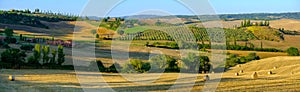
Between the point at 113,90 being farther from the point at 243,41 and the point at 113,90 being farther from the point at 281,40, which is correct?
the point at 281,40

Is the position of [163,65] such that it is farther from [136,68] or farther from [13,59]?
[13,59]

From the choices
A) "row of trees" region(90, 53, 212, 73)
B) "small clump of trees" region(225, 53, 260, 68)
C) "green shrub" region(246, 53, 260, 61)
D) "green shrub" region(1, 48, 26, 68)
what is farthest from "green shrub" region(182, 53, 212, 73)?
"green shrub" region(246, 53, 260, 61)

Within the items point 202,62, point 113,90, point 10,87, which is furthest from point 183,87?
point 202,62

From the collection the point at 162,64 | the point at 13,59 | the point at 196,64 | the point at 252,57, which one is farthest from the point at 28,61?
the point at 252,57

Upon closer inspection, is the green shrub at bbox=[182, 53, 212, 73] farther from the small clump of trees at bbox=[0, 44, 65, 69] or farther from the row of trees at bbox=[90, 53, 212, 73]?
the small clump of trees at bbox=[0, 44, 65, 69]

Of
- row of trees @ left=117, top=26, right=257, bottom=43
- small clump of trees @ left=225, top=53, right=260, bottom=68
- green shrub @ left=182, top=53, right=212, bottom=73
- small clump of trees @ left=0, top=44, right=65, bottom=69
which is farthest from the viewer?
row of trees @ left=117, top=26, right=257, bottom=43

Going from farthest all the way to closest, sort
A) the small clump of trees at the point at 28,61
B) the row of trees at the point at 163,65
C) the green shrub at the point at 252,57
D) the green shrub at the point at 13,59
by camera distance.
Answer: the green shrub at the point at 252,57 → the green shrub at the point at 13,59 → the small clump of trees at the point at 28,61 → the row of trees at the point at 163,65

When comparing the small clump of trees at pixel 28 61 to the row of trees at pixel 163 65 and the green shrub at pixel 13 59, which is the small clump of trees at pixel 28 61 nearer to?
the green shrub at pixel 13 59

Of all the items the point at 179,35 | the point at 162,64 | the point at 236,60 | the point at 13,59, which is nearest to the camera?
the point at 162,64

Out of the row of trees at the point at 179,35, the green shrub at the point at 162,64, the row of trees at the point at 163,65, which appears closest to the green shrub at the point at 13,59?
the row of trees at the point at 163,65
